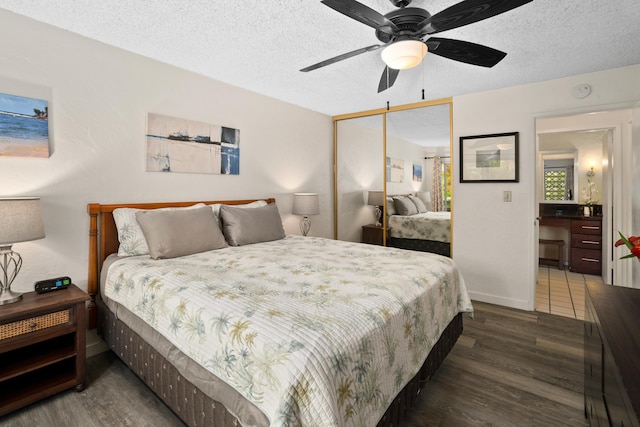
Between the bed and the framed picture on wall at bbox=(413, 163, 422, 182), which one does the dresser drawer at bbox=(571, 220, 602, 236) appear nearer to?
the framed picture on wall at bbox=(413, 163, 422, 182)

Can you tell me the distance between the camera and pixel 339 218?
478cm

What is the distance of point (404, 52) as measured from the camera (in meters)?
1.81

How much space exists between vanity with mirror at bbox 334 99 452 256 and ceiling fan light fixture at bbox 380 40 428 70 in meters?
2.18

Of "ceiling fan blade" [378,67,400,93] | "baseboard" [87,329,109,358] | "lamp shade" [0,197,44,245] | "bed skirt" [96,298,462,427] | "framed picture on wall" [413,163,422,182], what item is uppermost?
"ceiling fan blade" [378,67,400,93]

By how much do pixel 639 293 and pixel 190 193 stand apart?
3257 millimetres

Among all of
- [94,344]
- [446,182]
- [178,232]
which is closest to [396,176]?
[446,182]

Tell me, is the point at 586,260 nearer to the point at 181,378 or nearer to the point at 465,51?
the point at 465,51

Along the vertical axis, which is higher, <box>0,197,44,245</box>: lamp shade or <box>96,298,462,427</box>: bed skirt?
<box>0,197,44,245</box>: lamp shade

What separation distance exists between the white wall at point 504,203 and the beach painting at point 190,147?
103 inches

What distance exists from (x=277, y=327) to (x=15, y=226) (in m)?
1.71

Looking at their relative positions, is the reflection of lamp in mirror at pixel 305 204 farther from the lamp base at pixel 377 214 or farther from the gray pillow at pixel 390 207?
the gray pillow at pixel 390 207

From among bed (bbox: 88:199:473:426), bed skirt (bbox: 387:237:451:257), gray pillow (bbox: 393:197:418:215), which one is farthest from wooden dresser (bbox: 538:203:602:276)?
bed (bbox: 88:199:473:426)

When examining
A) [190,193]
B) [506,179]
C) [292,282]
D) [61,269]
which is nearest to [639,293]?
[292,282]

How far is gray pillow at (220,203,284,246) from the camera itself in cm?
283
